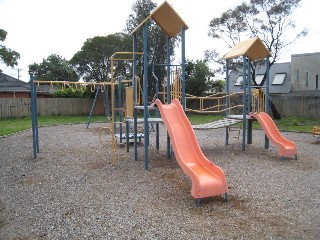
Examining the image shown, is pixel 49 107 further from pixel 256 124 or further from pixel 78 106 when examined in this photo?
pixel 256 124

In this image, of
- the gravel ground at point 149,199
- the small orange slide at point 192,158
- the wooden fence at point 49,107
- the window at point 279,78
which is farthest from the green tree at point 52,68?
the small orange slide at point 192,158

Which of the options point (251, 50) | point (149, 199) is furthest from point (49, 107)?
point (149, 199)

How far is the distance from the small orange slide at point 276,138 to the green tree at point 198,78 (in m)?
15.4

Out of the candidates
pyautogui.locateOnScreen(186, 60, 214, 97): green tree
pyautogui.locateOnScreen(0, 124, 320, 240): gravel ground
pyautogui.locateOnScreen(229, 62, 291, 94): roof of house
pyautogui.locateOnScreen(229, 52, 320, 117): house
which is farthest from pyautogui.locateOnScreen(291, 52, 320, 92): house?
pyautogui.locateOnScreen(0, 124, 320, 240): gravel ground

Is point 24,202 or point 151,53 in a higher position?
point 151,53

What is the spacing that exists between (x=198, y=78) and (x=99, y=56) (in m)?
9.55

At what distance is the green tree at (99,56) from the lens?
26.2 meters

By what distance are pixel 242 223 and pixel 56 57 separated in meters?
41.8

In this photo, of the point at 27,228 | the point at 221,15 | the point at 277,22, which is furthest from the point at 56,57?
the point at 27,228

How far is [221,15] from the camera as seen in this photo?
771 inches

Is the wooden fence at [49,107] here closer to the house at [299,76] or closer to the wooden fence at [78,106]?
the wooden fence at [78,106]

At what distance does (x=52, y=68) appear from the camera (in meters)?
39.2

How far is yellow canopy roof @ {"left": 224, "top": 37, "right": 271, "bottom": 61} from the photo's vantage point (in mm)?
9164

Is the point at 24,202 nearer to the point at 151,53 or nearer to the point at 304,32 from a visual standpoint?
Result: the point at 304,32
